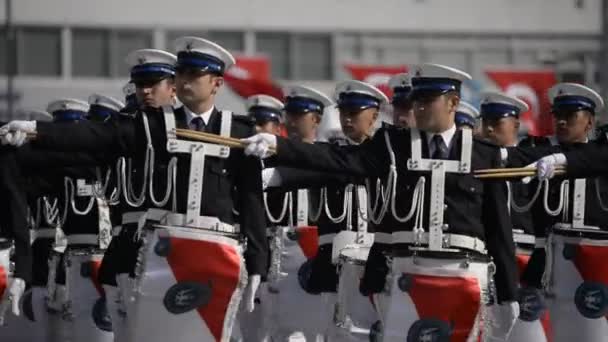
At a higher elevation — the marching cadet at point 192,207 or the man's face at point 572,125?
the man's face at point 572,125

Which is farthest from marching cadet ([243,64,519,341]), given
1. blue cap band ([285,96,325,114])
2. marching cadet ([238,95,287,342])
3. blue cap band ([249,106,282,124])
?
blue cap band ([249,106,282,124])

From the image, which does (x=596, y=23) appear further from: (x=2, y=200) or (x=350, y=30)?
(x=2, y=200)

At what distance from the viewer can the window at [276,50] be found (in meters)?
51.0

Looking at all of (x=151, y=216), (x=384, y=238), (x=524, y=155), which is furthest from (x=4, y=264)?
(x=524, y=155)

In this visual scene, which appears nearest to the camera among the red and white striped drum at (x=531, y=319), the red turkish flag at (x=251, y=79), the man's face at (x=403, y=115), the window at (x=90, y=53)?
the red and white striped drum at (x=531, y=319)

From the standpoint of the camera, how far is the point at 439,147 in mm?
11305

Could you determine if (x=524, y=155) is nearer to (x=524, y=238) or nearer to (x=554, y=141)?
(x=554, y=141)

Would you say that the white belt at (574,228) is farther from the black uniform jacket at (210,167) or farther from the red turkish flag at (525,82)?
the red turkish flag at (525,82)

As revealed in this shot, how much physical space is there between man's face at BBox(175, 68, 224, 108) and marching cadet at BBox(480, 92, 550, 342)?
131 inches

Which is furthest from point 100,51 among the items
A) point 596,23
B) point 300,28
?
point 596,23

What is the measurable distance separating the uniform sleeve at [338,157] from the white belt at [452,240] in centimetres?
43

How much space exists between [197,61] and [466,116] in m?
5.03

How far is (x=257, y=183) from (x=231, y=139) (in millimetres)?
347

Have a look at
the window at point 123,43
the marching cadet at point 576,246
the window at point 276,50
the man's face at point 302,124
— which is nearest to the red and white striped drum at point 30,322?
the man's face at point 302,124
